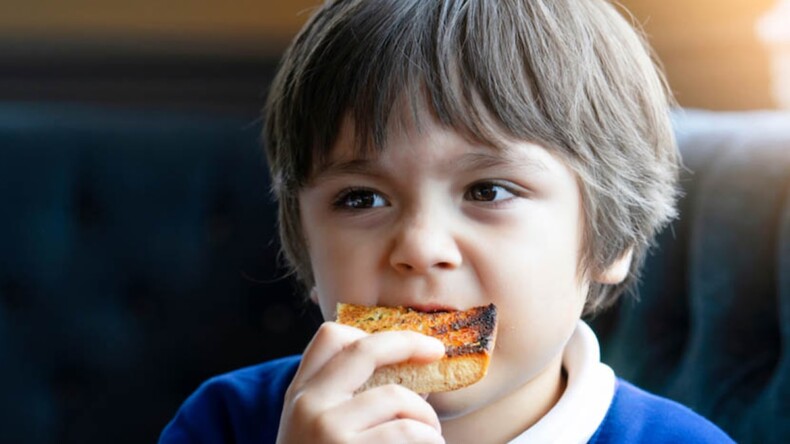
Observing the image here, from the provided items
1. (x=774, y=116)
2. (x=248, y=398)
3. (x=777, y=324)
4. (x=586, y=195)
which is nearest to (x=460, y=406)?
(x=586, y=195)

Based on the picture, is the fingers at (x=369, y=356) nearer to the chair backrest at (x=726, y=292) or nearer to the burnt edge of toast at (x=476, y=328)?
the burnt edge of toast at (x=476, y=328)

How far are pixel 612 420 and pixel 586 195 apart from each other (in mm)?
282

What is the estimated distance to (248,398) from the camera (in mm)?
1419

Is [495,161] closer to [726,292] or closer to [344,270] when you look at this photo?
[344,270]

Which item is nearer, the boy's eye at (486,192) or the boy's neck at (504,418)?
the boy's eye at (486,192)

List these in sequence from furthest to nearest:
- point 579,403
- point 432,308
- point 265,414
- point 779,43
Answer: point 779,43, point 265,414, point 579,403, point 432,308

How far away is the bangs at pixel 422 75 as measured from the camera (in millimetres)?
1067

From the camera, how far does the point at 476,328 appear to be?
3.31 ft

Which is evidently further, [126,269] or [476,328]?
[126,269]

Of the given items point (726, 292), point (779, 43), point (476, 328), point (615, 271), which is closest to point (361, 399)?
point (476, 328)

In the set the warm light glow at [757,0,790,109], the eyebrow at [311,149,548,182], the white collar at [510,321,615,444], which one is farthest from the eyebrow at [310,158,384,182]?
the warm light glow at [757,0,790,109]

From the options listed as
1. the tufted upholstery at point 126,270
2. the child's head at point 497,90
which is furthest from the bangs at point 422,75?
the tufted upholstery at point 126,270

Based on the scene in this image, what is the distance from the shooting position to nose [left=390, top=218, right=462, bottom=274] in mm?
1020

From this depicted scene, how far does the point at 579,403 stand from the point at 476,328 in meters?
0.26
